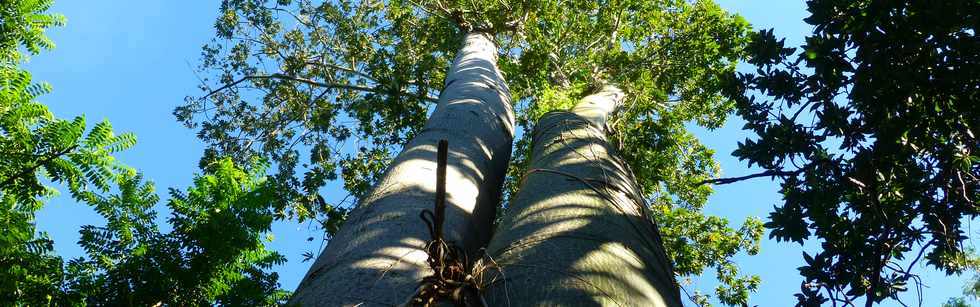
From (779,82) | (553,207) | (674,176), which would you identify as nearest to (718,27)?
(674,176)

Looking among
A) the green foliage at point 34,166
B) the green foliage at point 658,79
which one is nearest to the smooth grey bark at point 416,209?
the green foliage at point 34,166

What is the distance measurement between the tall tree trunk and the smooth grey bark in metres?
0.18

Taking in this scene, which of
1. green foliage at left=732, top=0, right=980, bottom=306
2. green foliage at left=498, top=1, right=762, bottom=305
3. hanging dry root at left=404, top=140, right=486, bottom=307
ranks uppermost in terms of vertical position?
green foliage at left=498, top=1, right=762, bottom=305

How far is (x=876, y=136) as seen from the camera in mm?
2980

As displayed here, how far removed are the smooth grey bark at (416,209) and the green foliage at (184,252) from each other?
54cm

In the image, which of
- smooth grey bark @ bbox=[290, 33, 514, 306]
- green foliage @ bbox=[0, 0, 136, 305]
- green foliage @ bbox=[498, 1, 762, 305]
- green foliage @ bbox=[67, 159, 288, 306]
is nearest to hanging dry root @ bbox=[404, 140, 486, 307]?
smooth grey bark @ bbox=[290, 33, 514, 306]

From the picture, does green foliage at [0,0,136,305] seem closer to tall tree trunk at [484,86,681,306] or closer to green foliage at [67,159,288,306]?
green foliage at [67,159,288,306]

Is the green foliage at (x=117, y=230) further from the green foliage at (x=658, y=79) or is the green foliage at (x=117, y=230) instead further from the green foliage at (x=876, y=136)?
the green foliage at (x=658, y=79)

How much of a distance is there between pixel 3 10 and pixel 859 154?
4.78 metres

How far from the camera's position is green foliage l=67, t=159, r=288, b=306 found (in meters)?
2.26

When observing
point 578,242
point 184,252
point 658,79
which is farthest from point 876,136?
point 658,79

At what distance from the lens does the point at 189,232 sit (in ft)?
8.09

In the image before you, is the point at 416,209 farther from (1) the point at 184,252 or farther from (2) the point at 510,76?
(2) the point at 510,76

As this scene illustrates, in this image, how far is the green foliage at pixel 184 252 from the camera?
2.26 metres
